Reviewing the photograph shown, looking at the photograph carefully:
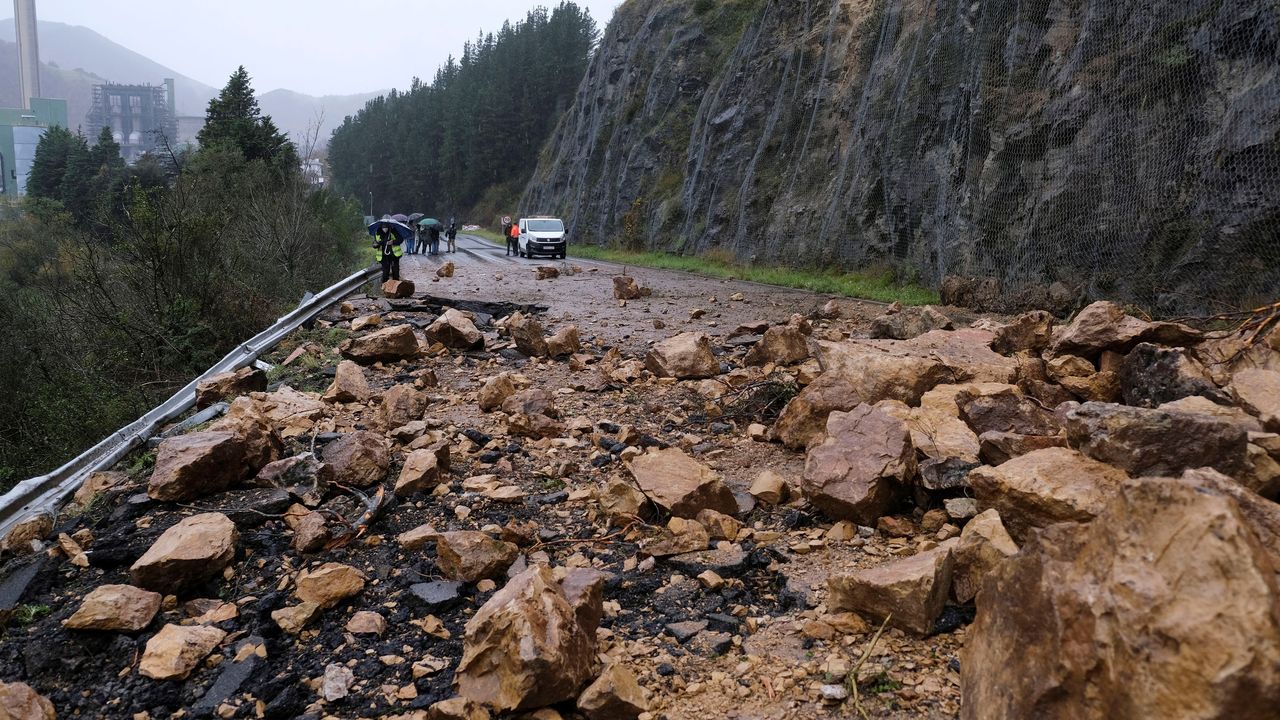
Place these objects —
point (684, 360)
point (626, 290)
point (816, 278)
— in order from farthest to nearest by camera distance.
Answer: point (816, 278) < point (626, 290) < point (684, 360)

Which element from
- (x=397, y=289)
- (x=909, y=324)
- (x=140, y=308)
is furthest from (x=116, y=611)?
(x=140, y=308)

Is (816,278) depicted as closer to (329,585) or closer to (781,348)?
(781,348)

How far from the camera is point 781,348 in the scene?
7.29 meters

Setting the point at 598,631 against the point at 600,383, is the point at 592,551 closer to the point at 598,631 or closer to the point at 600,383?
the point at 598,631

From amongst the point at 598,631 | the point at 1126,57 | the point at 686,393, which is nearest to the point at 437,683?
the point at 598,631

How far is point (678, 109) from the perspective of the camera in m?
39.4

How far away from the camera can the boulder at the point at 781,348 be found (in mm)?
7211

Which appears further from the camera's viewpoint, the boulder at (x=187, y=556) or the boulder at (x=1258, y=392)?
the boulder at (x=187, y=556)

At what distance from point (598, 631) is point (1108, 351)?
371 cm

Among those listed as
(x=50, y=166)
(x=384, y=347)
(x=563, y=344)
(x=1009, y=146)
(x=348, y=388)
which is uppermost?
(x=1009, y=146)

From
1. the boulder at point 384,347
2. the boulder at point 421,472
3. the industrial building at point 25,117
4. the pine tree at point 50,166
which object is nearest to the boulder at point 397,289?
the boulder at point 384,347

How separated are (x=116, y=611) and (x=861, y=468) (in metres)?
3.44

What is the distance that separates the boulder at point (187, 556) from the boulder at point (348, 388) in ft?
8.54

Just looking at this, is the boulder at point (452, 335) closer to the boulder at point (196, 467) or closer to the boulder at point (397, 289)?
the boulder at point (196, 467)
